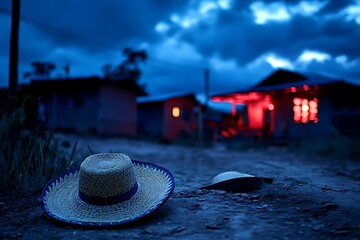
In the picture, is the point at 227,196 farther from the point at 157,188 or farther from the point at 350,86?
the point at 350,86

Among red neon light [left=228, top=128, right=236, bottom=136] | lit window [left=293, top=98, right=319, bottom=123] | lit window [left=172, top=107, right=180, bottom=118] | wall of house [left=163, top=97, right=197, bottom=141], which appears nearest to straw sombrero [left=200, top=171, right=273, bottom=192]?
lit window [left=293, top=98, right=319, bottom=123]

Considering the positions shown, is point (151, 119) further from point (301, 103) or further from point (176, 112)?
point (301, 103)

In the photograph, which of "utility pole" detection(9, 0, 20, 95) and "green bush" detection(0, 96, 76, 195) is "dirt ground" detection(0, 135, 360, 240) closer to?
"green bush" detection(0, 96, 76, 195)

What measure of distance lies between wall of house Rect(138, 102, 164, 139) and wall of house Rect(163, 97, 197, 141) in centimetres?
36

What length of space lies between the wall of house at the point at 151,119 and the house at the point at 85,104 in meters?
3.90

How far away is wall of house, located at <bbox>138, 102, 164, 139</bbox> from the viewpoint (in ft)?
74.8

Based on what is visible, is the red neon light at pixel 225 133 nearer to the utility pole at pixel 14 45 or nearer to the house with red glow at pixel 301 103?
the house with red glow at pixel 301 103

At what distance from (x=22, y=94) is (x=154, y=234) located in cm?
419

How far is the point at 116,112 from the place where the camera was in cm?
1925

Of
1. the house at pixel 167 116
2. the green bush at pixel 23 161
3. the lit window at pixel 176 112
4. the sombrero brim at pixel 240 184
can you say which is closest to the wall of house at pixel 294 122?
the house at pixel 167 116

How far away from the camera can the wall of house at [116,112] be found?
18.1 meters

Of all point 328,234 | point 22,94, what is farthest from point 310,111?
point 328,234

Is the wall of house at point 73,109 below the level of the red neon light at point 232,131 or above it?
above

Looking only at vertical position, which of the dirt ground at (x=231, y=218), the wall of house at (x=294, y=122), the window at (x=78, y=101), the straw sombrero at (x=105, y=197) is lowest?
the dirt ground at (x=231, y=218)
